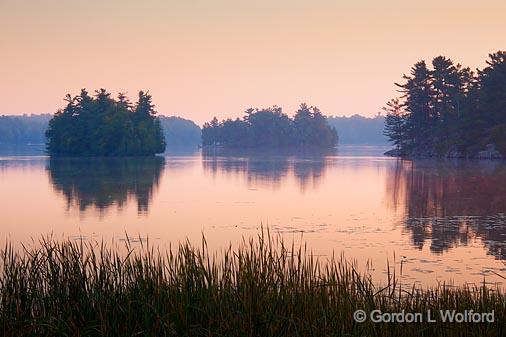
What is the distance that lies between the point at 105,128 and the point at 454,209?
273ft

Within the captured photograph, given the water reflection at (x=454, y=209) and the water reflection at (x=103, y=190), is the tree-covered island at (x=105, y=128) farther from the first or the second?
the water reflection at (x=454, y=209)

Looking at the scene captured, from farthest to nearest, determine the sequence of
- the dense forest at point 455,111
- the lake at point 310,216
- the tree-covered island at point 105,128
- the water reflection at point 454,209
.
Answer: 1. the tree-covered island at point 105,128
2. the dense forest at point 455,111
3. the water reflection at point 454,209
4. the lake at point 310,216

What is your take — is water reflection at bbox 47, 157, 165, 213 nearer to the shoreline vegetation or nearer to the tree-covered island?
the shoreline vegetation

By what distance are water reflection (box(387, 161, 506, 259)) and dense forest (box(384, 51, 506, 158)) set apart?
1263 inches

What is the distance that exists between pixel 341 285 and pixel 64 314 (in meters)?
3.70

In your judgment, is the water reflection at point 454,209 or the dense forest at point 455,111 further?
the dense forest at point 455,111

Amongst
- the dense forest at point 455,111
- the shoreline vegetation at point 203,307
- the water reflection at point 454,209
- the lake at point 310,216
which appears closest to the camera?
the shoreline vegetation at point 203,307

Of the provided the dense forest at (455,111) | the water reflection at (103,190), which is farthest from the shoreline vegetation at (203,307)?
the dense forest at (455,111)

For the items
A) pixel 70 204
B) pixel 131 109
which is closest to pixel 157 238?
pixel 70 204

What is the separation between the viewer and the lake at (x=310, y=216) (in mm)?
16734

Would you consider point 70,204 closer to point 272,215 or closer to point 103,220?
point 103,220

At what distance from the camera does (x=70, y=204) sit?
95.6ft

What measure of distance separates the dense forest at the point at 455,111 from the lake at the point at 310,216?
32279 millimetres

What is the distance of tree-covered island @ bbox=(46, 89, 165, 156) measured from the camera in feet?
334
